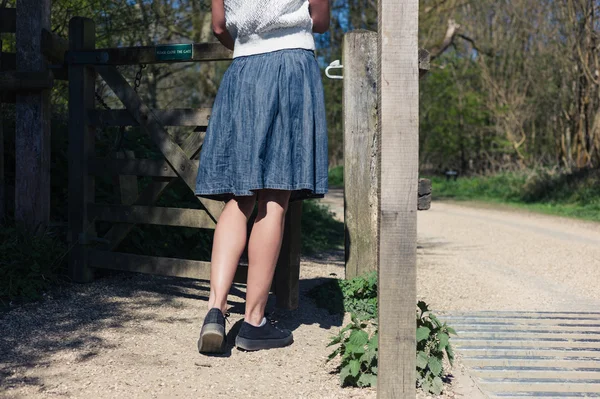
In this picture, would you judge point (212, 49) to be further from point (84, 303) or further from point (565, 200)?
point (565, 200)

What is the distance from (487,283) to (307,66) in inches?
131

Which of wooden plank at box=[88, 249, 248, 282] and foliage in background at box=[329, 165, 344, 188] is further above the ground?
foliage in background at box=[329, 165, 344, 188]

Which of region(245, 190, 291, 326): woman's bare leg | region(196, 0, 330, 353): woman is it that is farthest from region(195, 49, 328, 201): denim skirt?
region(245, 190, 291, 326): woman's bare leg

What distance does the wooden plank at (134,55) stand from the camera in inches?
172

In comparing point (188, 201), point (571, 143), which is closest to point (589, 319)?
point (188, 201)

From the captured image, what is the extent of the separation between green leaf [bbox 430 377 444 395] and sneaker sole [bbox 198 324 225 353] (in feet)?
3.06

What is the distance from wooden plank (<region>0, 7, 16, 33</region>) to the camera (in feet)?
17.1

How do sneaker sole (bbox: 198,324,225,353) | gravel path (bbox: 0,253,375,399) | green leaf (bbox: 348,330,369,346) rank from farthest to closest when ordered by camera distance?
sneaker sole (bbox: 198,324,225,353)
green leaf (bbox: 348,330,369,346)
gravel path (bbox: 0,253,375,399)

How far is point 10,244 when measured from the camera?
4766 mm

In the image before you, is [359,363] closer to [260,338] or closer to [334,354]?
[334,354]

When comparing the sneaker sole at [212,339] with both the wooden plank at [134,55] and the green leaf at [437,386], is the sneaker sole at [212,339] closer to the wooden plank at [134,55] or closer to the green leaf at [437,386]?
the green leaf at [437,386]

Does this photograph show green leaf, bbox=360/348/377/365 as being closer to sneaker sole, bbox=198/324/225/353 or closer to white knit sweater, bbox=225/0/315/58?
sneaker sole, bbox=198/324/225/353

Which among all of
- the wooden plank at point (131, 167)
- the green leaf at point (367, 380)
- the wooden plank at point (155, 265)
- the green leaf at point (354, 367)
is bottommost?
the green leaf at point (367, 380)

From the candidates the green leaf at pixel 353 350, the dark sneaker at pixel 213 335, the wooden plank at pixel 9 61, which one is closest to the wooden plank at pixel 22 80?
the wooden plank at pixel 9 61
